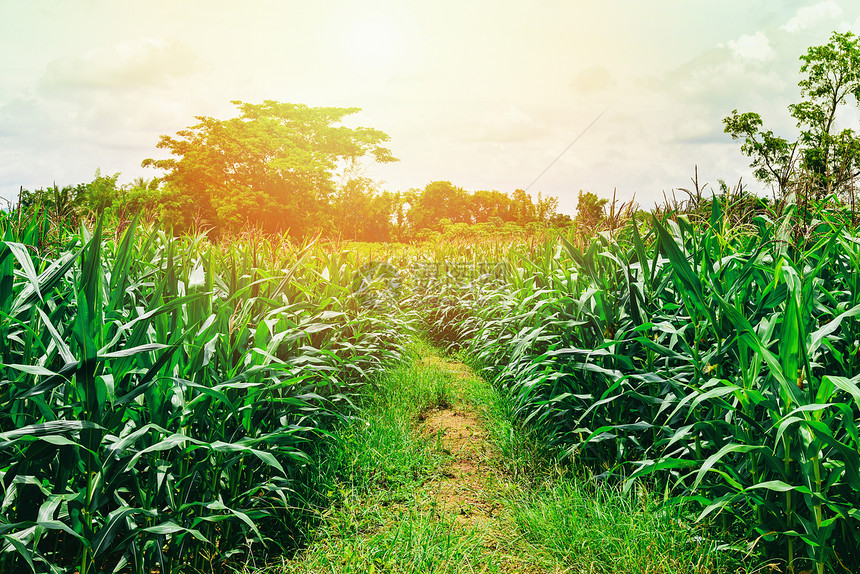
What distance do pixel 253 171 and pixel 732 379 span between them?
1134 inches

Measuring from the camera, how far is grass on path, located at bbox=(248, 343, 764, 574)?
5.53ft

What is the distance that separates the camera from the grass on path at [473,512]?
5.53 ft

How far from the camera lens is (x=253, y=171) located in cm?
2741

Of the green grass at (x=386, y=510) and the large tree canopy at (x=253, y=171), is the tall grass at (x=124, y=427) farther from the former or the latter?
the large tree canopy at (x=253, y=171)

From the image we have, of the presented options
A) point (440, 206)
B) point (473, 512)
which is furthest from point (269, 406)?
point (440, 206)

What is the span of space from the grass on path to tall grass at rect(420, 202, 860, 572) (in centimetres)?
16

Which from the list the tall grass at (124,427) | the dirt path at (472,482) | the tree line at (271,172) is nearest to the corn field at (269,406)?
the tall grass at (124,427)

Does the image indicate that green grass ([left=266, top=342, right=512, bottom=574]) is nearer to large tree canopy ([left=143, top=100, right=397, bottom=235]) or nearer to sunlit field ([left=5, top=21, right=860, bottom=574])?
sunlit field ([left=5, top=21, right=860, bottom=574])

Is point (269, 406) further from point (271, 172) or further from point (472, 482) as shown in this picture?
point (271, 172)

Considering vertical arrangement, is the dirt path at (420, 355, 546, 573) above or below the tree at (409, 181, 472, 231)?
below

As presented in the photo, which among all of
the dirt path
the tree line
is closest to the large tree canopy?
the tree line

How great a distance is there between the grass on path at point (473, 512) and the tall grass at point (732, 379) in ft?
0.51

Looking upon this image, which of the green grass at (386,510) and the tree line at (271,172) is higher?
the tree line at (271,172)

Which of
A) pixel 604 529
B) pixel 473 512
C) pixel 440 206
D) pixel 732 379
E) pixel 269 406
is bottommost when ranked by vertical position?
pixel 473 512
